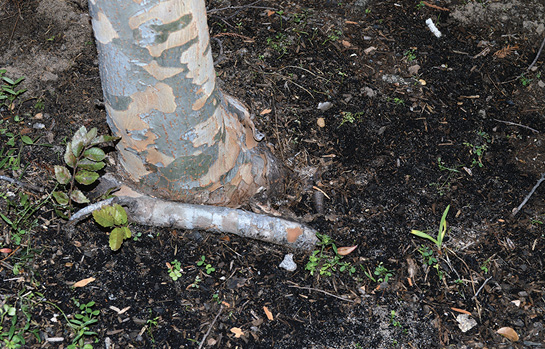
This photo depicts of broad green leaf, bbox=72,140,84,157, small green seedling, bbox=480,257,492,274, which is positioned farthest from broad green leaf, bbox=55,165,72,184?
small green seedling, bbox=480,257,492,274

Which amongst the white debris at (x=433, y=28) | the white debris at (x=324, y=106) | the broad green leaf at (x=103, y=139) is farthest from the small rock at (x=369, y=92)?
the broad green leaf at (x=103, y=139)

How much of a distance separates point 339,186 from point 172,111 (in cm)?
120

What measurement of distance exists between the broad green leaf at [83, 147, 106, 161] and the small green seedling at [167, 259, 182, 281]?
0.65 m

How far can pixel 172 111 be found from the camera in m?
1.97

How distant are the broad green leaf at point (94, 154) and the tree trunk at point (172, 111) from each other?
10 centimetres

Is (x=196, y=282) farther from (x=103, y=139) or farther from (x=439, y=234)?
(x=439, y=234)

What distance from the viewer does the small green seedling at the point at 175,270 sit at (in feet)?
7.36

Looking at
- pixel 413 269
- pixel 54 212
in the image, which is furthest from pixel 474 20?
pixel 54 212

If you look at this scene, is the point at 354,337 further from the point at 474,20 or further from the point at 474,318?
the point at 474,20

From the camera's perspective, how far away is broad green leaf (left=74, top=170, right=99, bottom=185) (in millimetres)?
2197

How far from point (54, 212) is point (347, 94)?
2011mm

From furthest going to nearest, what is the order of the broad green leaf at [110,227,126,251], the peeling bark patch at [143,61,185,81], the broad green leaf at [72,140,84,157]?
the broad green leaf at [72,140,84,157], the broad green leaf at [110,227,126,251], the peeling bark patch at [143,61,185,81]

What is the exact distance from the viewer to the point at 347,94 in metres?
3.11

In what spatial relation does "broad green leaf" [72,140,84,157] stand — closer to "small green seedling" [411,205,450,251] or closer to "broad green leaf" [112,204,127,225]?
"broad green leaf" [112,204,127,225]
